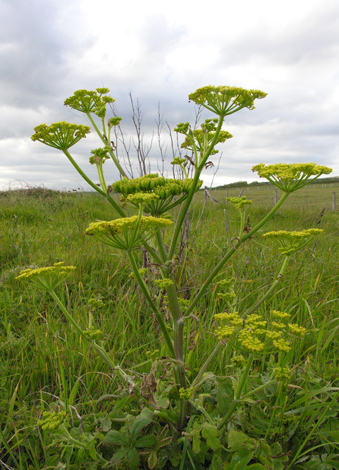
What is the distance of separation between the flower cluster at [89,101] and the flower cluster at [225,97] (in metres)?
0.70

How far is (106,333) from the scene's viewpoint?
9.64ft

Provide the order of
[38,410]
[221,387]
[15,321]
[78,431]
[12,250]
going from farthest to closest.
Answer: [12,250], [15,321], [38,410], [221,387], [78,431]

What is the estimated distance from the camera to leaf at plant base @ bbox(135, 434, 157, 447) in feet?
5.44

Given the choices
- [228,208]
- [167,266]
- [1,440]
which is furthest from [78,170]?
[228,208]

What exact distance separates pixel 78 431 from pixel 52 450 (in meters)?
0.26

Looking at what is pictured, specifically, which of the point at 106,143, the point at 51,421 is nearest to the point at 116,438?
the point at 51,421

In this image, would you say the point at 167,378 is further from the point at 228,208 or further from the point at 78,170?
the point at 228,208

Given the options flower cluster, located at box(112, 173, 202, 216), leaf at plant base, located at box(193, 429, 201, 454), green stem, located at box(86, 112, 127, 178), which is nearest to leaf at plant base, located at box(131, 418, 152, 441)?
leaf at plant base, located at box(193, 429, 201, 454)

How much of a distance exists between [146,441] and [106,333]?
136 cm

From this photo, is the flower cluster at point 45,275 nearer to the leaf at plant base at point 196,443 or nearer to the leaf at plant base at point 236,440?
the leaf at plant base at point 196,443

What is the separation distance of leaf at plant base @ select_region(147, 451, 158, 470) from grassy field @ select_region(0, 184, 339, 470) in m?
0.48

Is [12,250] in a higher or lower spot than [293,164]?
lower

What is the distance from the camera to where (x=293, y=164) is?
5.80 feet

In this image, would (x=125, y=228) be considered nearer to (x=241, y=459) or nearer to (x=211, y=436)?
(x=211, y=436)
